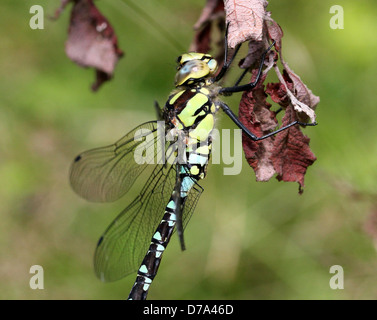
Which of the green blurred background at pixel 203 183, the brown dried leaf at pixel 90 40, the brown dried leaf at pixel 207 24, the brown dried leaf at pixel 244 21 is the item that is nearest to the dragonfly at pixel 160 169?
the brown dried leaf at pixel 244 21

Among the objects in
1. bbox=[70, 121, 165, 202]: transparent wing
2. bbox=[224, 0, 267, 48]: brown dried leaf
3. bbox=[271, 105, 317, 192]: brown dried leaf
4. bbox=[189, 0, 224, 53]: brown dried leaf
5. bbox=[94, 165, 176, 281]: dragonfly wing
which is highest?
bbox=[189, 0, 224, 53]: brown dried leaf

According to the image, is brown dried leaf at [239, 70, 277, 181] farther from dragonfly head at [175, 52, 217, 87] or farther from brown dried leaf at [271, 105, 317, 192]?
dragonfly head at [175, 52, 217, 87]

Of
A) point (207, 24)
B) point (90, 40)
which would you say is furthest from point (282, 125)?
point (90, 40)

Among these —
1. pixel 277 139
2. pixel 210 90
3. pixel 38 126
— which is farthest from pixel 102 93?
pixel 277 139

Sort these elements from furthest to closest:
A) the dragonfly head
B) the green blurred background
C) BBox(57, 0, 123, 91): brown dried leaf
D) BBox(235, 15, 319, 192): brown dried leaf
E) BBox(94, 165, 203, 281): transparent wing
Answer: the green blurred background → BBox(57, 0, 123, 91): brown dried leaf → BBox(94, 165, 203, 281): transparent wing → the dragonfly head → BBox(235, 15, 319, 192): brown dried leaf

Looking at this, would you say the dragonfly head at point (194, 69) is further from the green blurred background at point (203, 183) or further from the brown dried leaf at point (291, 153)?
the green blurred background at point (203, 183)

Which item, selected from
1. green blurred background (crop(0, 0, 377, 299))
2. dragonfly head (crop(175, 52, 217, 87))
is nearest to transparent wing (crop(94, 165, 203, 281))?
dragonfly head (crop(175, 52, 217, 87))
